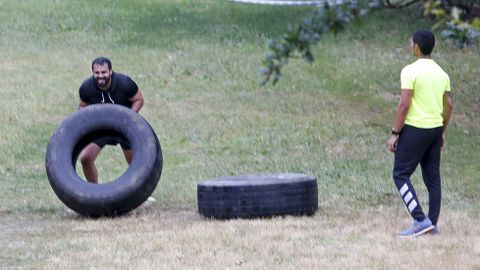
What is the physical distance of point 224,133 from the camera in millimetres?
15094

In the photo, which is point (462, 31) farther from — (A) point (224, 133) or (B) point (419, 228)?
(A) point (224, 133)

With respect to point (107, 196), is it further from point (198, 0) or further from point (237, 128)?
point (198, 0)

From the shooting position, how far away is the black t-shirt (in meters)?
10.3

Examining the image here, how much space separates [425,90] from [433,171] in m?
0.66

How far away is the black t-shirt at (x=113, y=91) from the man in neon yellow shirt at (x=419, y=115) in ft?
10.4

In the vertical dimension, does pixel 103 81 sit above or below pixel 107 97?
above

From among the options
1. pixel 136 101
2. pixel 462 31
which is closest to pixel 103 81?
pixel 136 101

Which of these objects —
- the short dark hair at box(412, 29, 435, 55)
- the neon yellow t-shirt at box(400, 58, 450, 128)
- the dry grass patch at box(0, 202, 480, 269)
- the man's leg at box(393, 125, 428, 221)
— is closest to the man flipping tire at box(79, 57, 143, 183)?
the dry grass patch at box(0, 202, 480, 269)

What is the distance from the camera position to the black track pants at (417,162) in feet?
26.4

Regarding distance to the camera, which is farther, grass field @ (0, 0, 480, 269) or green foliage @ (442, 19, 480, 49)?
grass field @ (0, 0, 480, 269)

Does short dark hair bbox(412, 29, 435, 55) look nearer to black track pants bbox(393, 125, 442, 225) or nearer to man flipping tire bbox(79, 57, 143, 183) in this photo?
black track pants bbox(393, 125, 442, 225)

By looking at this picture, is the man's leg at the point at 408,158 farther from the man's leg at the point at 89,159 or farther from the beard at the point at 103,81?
the man's leg at the point at 89,159

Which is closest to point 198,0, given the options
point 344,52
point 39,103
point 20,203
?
point 344,52

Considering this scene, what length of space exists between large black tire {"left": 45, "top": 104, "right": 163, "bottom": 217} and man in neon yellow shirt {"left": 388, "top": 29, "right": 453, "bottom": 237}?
259 cm
